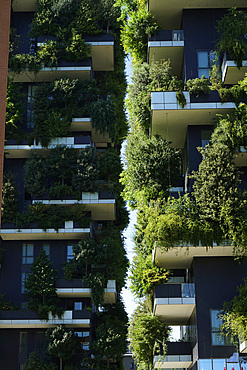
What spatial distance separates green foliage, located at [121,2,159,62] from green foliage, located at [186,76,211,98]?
4313 mm

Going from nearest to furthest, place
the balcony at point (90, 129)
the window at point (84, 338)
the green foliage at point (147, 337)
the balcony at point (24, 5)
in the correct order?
the green foliage at point (147, 337) → the window at point (84, 338) → the balcony at point (90, 129) → the balcony at point (24, 5)

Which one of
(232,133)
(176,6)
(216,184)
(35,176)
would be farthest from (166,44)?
(35,176)

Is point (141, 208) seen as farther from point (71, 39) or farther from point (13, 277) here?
point (71, 39)

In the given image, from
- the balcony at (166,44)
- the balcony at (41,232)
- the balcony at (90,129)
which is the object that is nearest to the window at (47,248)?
the balcony at (41,232)

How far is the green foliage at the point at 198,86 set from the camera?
35.5m

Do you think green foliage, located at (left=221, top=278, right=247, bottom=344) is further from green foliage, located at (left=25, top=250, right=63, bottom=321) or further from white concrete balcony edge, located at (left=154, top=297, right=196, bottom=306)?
green foliage, located at (left=25, top=250, right=63, bottom=321)

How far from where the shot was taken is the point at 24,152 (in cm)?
5334

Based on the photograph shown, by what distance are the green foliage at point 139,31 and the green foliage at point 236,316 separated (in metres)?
14.4

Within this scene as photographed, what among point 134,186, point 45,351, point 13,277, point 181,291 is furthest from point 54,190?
point 181,291

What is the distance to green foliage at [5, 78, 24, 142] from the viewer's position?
5320 cm

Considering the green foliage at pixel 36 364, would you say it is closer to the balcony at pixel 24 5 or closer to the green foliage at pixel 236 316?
the green foliage at pixel 236 316

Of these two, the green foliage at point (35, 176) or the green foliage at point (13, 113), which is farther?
the green foliage at point (13, 113)

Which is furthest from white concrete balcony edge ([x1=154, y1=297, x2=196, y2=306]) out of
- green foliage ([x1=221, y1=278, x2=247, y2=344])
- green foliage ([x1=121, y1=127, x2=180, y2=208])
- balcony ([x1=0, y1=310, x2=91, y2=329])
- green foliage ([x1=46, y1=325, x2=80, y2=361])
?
balcony ([x1=0, y1=310, x2=91, y2=329])

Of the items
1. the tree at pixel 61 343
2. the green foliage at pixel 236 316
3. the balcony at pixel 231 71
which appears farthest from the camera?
the tree at pixel 61 343
